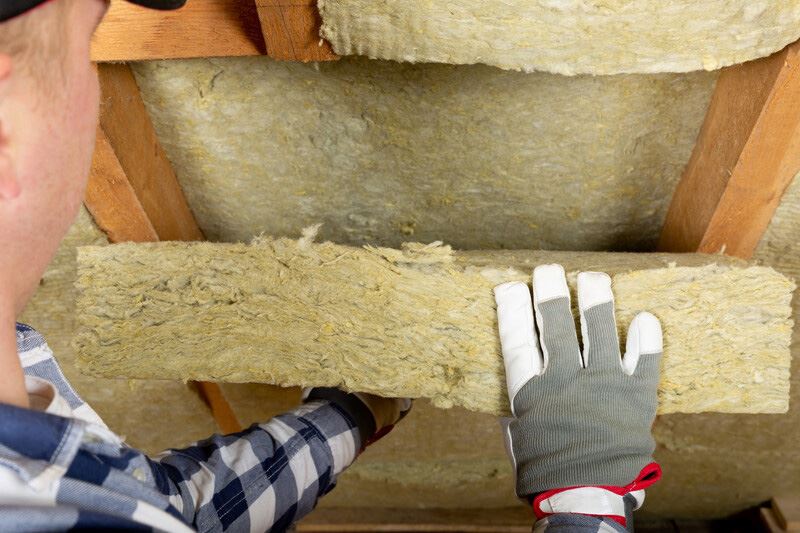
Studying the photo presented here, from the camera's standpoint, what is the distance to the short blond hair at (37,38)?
57 centimetres

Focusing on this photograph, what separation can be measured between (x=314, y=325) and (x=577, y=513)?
56cm

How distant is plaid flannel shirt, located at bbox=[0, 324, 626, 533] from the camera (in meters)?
0.61

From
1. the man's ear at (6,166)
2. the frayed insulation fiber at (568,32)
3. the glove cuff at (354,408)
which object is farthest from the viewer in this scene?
the glove cuff at (354,408)

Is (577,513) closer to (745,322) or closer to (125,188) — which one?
(745,322)

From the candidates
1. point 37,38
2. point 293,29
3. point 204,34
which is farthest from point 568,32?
point 37,38

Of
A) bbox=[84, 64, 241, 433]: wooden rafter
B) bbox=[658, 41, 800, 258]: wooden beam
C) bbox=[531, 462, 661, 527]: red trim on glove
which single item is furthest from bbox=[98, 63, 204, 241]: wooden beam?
bbox=[658, 41, 800, 258]: wooden beam

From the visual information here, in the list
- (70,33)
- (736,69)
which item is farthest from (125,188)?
(736,69)

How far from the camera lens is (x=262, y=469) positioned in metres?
1.10

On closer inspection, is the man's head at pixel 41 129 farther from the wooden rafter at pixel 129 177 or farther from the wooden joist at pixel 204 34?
the wooden rafter at pixel 129 177

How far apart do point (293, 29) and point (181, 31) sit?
0.63 feet

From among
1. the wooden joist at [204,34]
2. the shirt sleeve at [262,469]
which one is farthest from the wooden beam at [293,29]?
the shirt sleeve at [262,469]

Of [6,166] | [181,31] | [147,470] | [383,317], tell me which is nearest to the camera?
[6,166]

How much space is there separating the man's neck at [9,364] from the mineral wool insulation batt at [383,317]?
0.59 m

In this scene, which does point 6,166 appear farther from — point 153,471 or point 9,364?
point 153,471
